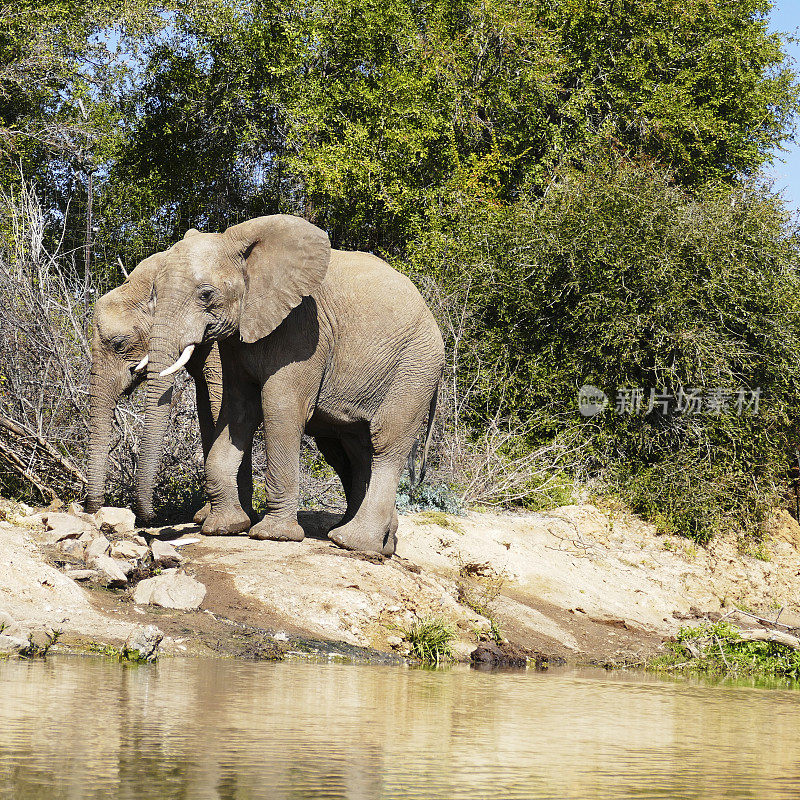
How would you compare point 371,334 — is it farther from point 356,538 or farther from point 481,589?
point 481,589

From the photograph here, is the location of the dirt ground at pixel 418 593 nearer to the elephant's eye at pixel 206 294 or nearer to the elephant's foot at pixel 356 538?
the elephant's foot at pixel 356 538

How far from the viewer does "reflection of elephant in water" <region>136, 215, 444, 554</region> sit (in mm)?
9820

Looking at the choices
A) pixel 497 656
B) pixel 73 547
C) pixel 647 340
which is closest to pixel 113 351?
pixel 73 547

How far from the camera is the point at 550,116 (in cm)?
2575

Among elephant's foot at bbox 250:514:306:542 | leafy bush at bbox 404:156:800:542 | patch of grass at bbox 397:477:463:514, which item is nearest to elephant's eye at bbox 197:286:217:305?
elephant's foot at bbox 250:514:306:542

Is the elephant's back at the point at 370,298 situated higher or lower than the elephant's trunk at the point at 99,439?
higher

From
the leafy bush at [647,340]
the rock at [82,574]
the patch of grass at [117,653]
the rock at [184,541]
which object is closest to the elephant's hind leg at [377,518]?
the rock at [184,541]

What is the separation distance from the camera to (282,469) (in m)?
10.3

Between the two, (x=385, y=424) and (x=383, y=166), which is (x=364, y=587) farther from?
(x=383, y=166)

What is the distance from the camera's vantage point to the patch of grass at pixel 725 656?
10.4 metres

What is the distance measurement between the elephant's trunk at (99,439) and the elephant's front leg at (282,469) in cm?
134

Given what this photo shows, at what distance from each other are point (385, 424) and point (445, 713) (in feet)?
15.3

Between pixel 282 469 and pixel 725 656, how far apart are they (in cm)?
432

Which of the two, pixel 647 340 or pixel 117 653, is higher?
pixel 647 340
